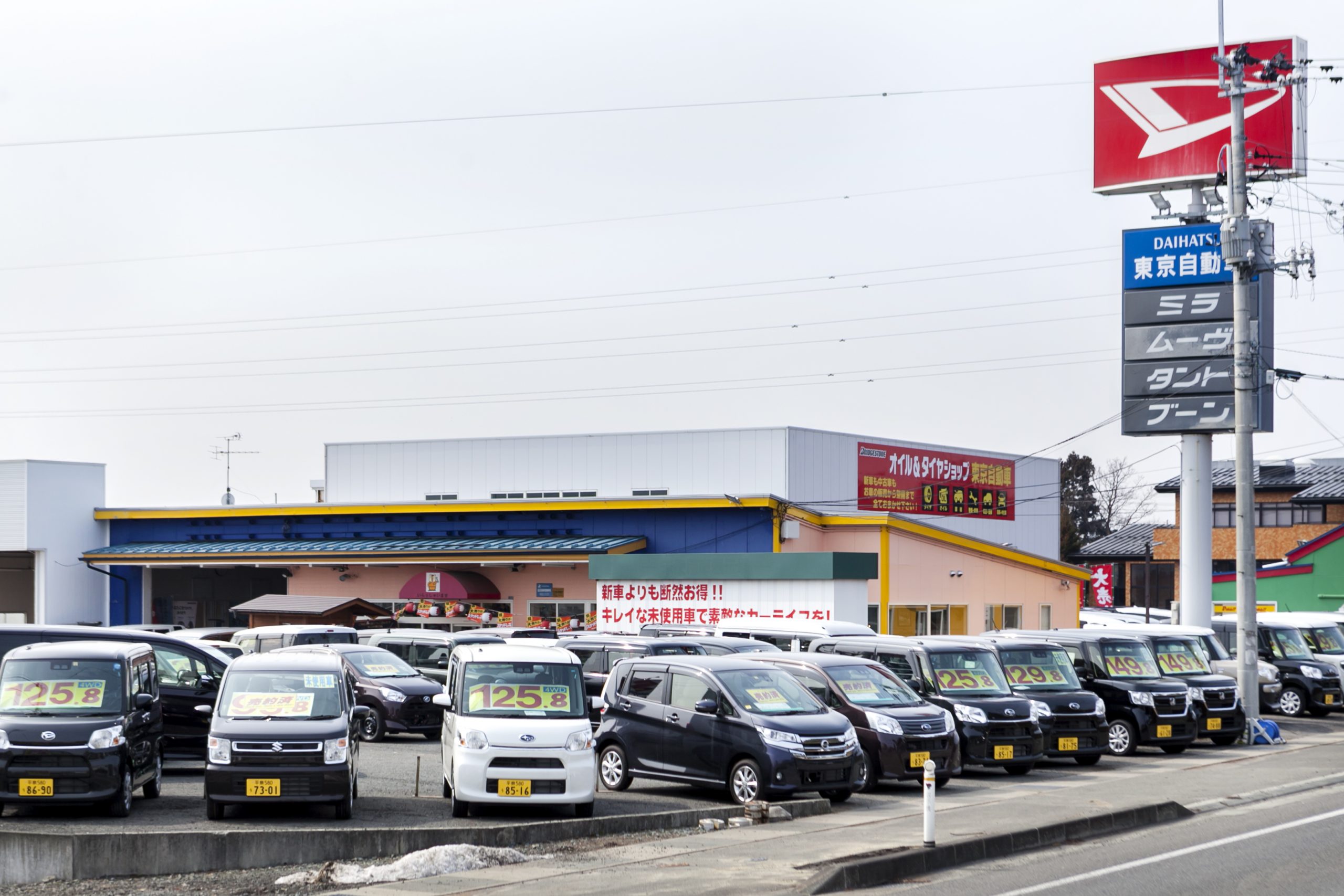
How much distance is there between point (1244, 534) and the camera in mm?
25531

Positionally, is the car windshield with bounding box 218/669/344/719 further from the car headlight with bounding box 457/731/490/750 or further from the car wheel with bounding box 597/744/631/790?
the car wheel with bounding box 597/744/631/790

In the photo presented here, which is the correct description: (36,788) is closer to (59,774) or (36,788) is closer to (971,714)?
(59,774)

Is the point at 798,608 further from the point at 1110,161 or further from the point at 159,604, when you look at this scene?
the point at 159,604

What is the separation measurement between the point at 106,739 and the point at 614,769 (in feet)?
19.9

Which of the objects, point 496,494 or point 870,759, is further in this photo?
point 496,494

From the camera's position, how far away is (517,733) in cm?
1544

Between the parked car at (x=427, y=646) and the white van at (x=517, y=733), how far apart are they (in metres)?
10.2

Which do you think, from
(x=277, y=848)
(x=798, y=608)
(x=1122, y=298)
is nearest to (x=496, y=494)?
(x=798, y=608)

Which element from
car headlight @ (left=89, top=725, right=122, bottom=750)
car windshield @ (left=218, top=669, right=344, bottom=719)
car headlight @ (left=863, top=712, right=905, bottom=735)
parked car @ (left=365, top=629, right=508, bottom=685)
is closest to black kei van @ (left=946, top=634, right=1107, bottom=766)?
car headlight @ (left=863, top=712, right=905, bottom=735)

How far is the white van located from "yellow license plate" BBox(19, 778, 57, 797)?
4.02 meters

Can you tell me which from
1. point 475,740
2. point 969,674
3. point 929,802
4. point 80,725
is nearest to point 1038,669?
point 969,674

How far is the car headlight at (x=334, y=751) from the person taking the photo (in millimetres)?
15055

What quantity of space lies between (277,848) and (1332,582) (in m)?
49.7

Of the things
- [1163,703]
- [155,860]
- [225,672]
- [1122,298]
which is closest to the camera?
[155,860]
